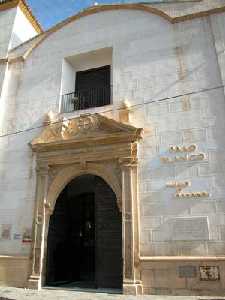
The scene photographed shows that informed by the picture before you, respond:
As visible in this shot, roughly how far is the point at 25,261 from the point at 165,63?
20.5 ft

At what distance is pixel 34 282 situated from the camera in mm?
7090

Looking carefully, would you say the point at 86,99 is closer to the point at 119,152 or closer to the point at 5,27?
the point at 119,152

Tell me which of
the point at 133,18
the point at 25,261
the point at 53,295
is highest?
the point at 133,18

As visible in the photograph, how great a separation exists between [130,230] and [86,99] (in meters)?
4.35

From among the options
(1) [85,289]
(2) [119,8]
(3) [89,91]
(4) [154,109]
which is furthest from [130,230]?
(2) [119,8]

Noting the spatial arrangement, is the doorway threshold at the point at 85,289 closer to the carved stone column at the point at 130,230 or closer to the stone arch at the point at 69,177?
the carved stone column at the point at 130,230

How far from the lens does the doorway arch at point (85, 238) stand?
713 centimetres

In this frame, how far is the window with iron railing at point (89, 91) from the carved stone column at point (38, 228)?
216 centimetres

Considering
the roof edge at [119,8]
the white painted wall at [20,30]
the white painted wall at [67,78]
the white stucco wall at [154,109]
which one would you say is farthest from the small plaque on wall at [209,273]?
the white painted wall at [20,30]

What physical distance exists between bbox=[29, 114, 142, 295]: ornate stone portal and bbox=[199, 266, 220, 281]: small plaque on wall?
1.34 m

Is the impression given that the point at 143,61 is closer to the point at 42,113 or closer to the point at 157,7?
the point at 157,7

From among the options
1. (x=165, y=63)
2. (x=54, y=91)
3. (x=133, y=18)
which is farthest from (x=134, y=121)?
(x=133, y=18)

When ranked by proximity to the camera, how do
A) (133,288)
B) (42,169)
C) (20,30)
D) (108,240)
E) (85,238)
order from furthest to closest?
(20,30)
(85,238)
(42,169)
(108,240)
(133,288)

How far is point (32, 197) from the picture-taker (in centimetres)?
796
